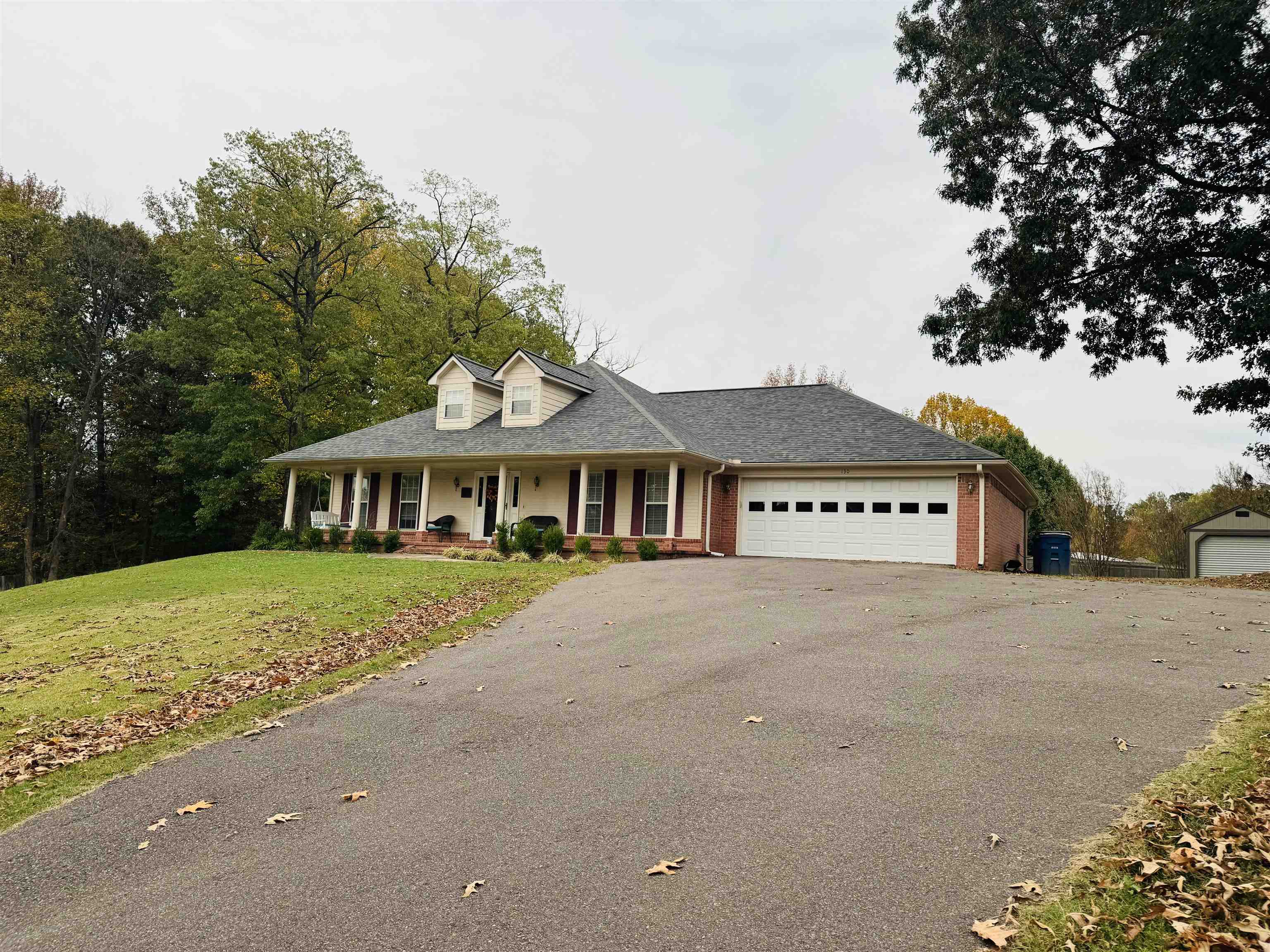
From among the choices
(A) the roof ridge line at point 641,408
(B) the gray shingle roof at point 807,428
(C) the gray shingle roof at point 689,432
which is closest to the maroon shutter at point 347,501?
(C) the gray shingle roof at point 689,432

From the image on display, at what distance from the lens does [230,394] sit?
95.5 feet

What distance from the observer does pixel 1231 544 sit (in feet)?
86.9

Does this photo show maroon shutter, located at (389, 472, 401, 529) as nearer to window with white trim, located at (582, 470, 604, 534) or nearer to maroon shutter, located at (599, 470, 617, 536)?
window with white trim, located at (582, 470, 604, 534)

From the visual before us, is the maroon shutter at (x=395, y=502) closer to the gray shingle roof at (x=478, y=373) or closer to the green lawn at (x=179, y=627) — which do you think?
the gray shingle roof at (x=478, y=373)

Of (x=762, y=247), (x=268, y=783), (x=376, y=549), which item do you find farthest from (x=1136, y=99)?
(x=376, y=549)

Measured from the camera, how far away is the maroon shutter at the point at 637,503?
2073cm

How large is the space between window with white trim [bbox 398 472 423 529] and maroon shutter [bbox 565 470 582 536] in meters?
5.60

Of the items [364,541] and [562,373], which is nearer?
→ [364,541]

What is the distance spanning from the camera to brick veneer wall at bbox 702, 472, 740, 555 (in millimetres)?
20984

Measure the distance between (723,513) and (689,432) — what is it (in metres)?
3.01

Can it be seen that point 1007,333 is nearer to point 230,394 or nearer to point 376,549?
point 376,549

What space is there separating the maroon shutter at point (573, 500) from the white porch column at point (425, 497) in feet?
15.5

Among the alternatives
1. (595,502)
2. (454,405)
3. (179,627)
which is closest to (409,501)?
(454,405)

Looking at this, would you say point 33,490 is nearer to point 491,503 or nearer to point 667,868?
point 491,503
